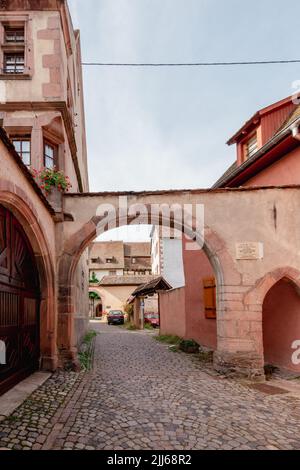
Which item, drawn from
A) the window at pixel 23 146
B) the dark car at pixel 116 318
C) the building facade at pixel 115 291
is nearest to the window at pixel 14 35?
the window at pixel 23 146

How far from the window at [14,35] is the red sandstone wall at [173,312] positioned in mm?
8982

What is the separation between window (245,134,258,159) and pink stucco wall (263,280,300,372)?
4.05 m

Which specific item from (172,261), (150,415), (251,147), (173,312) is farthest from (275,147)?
(172,261)

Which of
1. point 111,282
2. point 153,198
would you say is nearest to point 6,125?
point 153,198

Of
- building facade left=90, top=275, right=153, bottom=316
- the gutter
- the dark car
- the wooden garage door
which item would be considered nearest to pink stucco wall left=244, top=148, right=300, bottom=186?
the gutter

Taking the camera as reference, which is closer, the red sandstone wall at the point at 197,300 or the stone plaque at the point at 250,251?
the stone plaque at the point at 250,251

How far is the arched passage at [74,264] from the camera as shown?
23.0ft

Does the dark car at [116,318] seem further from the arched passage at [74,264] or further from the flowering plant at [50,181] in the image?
the flowering plant at [50,181]

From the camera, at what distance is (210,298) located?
950cm

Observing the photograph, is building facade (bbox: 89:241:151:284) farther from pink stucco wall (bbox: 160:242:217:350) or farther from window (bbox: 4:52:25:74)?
window (bbox: 4:52:25:74)

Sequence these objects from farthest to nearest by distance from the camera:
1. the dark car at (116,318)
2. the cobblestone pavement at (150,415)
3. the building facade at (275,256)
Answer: the dark car at (116,318), the building facade at (275,256), the cobblestone pavement at (150,415)

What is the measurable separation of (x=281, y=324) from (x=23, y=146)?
688 centimetres

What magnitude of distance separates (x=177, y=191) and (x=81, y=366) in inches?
162

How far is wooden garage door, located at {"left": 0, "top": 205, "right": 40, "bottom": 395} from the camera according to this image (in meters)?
5.17
